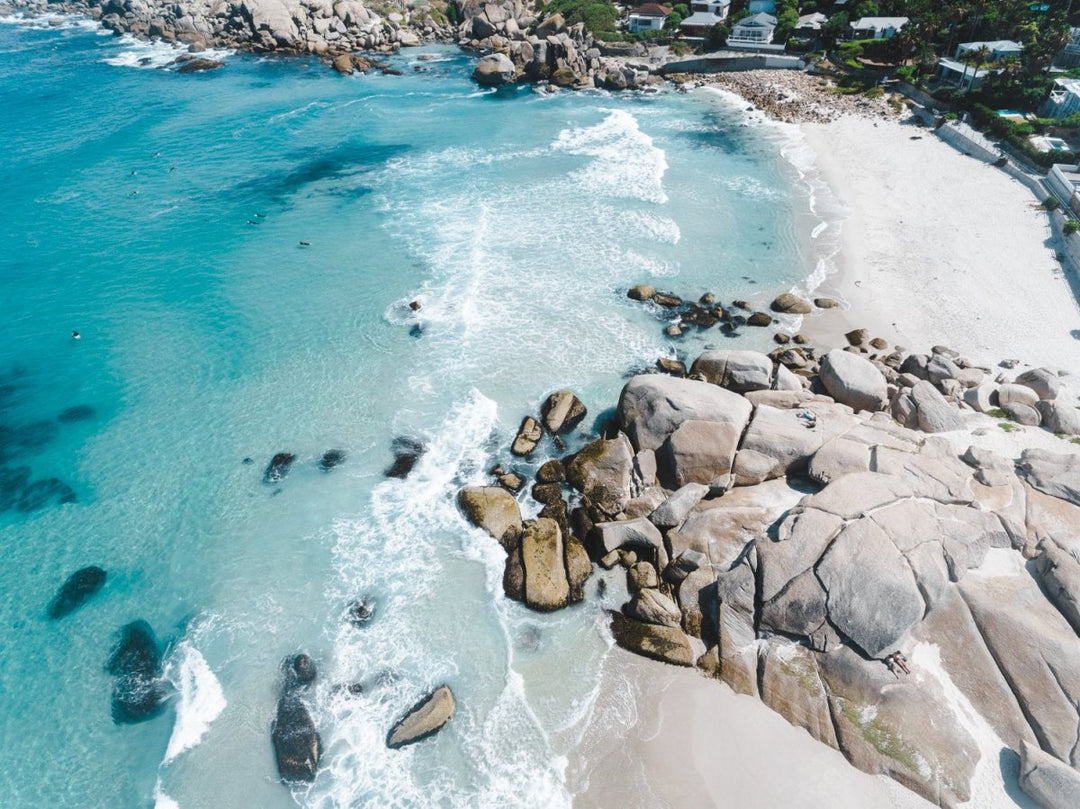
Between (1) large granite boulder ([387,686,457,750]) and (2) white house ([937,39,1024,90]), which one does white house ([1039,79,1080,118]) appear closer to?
(2) white house ([937,39,1024,90])

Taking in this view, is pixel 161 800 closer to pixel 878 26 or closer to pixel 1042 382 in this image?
pixel 1042 382

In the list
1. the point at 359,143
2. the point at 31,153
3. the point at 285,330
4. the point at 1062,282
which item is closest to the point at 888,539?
the point at 1062,282

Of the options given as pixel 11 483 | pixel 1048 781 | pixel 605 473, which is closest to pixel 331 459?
pixel 605 473

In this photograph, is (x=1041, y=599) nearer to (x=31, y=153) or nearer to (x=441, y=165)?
(x=441, y=165)

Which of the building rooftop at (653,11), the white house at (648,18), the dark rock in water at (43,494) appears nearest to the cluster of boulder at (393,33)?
the white house at (648,18)

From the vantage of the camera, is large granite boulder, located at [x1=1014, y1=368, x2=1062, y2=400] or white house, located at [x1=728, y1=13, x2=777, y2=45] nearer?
large granite boulder, located at [x1=1014, y1=368, x2=1062, y2=400]

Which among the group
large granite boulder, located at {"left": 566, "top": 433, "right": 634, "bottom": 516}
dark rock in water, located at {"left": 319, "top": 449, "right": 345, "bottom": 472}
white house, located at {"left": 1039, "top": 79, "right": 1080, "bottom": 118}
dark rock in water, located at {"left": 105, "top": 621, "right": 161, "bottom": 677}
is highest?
white house, located at {"left": 1039, "top": 79, "right": 1080, "bottom": 118}

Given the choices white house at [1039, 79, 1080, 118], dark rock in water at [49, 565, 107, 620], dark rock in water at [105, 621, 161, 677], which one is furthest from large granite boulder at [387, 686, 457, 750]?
white house at [1039, 79, 1080, 118]

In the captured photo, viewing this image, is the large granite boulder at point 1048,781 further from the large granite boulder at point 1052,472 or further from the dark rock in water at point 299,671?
the dark rock in water at point 299,671
